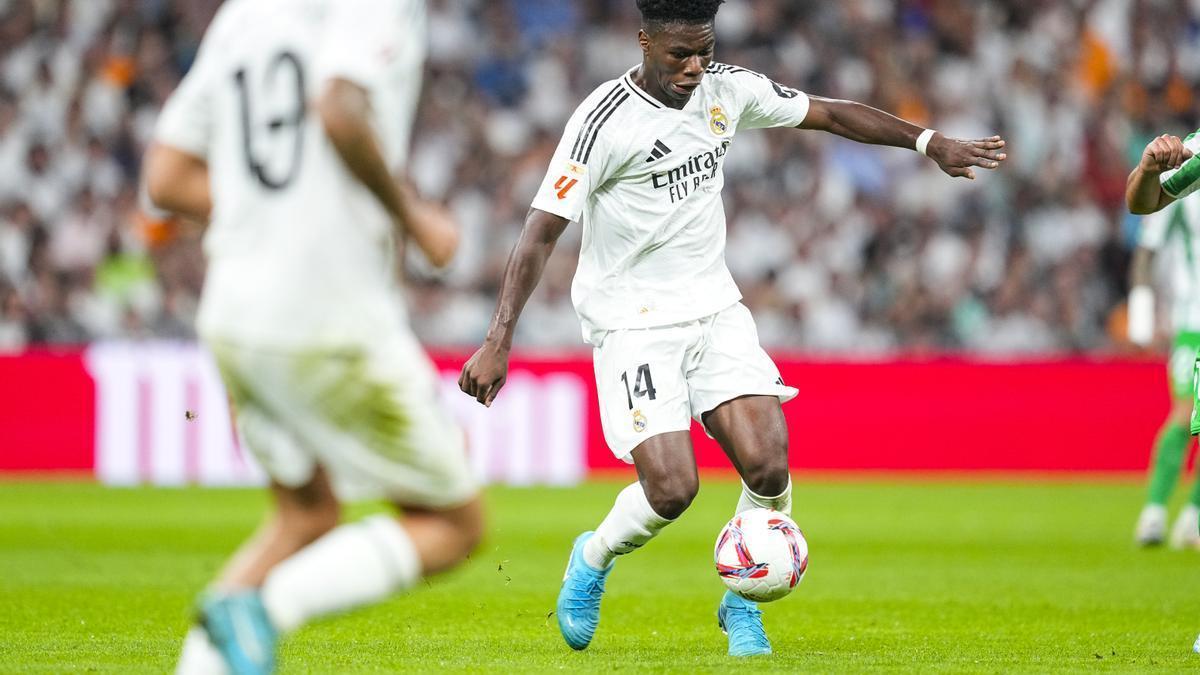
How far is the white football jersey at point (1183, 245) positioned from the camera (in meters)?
10.9

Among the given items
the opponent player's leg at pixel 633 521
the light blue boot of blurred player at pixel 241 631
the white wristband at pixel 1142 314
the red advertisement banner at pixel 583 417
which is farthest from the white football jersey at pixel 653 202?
the red advertisement banner at pixel 583 417

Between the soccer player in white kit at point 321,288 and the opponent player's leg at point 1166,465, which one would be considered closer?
the soccer player in white kit at point 321,288

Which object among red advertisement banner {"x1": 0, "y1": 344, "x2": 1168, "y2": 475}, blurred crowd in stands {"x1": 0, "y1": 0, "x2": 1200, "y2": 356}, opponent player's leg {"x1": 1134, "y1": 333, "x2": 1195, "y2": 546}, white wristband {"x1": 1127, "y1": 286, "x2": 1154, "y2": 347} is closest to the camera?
white wristband {"x1": 1127, "y1": 286, "x2": 1154, "y2": 347}

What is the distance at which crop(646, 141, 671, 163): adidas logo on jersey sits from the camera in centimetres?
670

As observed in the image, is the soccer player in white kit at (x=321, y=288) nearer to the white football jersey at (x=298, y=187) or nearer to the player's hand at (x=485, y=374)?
the white football jersey at (x=298, y=187)

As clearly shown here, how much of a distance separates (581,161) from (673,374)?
3.03 ft

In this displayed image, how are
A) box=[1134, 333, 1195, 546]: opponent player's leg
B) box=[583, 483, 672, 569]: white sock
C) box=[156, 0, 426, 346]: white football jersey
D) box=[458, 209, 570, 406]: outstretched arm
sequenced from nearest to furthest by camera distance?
1. box=[156, 0, 426, 346]: white football jersey
2. box=[458, 209, 570, 406]: outstretched arm
3. box=[583, 483, 672, 569]: white sock
4. box=[1134, 333, 1195, 546]: opponent player's leg

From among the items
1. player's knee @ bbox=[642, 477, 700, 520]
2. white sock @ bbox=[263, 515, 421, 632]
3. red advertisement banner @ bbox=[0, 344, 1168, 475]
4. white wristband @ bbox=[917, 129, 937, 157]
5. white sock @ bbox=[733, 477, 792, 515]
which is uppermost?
white wristband @ bbox=[917, 129, 937, 157]

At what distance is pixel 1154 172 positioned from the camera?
6.32 m

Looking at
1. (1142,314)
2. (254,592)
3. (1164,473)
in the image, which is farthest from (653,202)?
(1164,473)

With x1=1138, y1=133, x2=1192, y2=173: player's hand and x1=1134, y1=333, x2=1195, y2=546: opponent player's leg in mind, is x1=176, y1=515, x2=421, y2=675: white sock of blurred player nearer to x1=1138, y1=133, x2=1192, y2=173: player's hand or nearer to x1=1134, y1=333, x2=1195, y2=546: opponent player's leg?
x1=1138, y1=133, x2=1192, y2=173: player's hand

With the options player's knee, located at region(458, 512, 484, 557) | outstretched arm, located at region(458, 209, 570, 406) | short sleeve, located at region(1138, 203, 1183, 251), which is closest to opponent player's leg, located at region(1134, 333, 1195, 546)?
short sleeve, located at region(1138, 203, 1183, 251)

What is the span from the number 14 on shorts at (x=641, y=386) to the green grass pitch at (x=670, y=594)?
102 centimetres

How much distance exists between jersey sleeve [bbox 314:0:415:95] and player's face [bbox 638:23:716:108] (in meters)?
2.45
